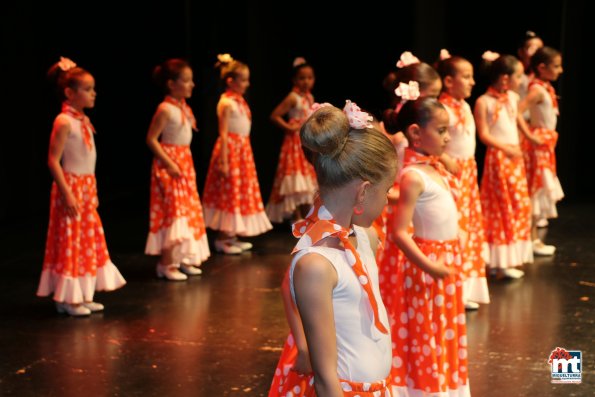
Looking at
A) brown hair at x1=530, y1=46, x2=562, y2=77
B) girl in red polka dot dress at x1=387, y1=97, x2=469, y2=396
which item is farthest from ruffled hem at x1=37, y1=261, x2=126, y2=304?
brown hair at x1=530, y1=46, x2=562, y2=77

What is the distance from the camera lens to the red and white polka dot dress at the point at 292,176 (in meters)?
7.84

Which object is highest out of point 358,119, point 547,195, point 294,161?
point 358,119

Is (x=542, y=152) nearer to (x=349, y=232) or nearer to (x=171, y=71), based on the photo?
(x=171, y=71)

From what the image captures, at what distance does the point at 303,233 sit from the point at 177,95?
3896 mm

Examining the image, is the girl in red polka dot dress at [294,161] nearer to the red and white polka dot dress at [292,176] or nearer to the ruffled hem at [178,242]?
the red and white polka dot dress at [292,176]

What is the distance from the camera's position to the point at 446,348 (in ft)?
12.3

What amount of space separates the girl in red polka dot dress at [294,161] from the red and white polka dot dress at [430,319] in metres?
3.99

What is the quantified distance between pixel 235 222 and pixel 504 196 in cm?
190

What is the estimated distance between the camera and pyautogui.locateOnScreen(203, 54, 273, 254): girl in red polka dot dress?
6.91 meters

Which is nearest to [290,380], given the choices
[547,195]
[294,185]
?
[547,195]

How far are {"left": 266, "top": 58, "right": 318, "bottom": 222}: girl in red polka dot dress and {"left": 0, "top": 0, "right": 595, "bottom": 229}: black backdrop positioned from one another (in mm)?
1391

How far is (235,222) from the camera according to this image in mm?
6938

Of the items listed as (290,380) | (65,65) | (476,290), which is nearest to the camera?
(290,380)

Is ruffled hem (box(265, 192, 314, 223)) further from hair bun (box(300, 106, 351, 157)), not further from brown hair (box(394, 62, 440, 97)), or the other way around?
hair bun (box(300, 106, 351, 157))
